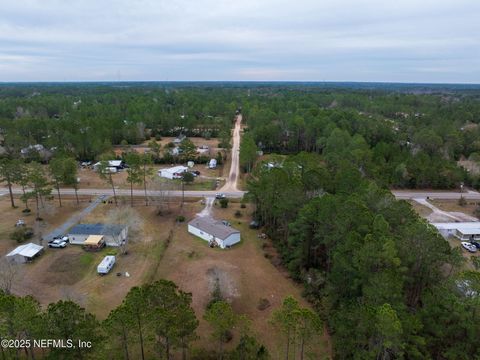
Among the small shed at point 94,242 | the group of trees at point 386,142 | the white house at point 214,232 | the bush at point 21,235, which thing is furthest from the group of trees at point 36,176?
the group of trees at point 386,142

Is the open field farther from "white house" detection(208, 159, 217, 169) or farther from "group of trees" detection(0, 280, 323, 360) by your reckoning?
"white house" detection(208, 159, 217, 169)

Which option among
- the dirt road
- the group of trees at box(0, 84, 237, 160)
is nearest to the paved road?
the dirt road

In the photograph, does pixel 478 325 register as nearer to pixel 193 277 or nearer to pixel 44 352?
pixel 193 277

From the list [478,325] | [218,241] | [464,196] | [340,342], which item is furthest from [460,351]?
[464,196]

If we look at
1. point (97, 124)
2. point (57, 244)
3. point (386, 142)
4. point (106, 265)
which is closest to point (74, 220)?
point (57, 244)

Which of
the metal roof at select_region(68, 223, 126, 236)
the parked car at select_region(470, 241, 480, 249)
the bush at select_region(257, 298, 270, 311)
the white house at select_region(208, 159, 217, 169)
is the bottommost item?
the bush at select_region(257, 298, 270, 311)

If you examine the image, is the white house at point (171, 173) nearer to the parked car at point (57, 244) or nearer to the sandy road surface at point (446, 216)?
the parked car at point (57, 244)
